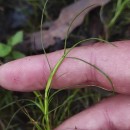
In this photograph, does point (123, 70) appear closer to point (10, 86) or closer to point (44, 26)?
point (10, 86)

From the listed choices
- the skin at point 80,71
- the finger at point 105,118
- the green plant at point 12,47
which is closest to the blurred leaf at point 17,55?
the green plant at point 12,47

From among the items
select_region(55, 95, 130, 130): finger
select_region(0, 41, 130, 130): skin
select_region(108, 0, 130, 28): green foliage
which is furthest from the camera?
select_region(108, 0, 130, 28): green foliage

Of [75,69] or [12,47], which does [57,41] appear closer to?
[12,47]

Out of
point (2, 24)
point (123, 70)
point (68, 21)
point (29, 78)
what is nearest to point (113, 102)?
point (123, 70)

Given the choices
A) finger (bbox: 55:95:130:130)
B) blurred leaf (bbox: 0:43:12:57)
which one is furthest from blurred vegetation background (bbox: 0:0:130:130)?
finger (bbox: 55:95:130:130)

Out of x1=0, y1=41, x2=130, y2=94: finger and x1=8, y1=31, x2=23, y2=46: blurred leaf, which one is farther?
x1=8, y1=31, x2=23, y2=46: blurred leaf

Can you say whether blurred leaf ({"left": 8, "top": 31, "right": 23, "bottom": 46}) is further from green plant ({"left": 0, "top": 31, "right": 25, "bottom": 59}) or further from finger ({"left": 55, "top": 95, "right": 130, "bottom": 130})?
finger ({"left": 55, "top": 95, "right": 130, "bottom": 130})

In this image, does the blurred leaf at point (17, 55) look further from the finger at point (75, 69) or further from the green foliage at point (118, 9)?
the green foliage at point (118, 9)
